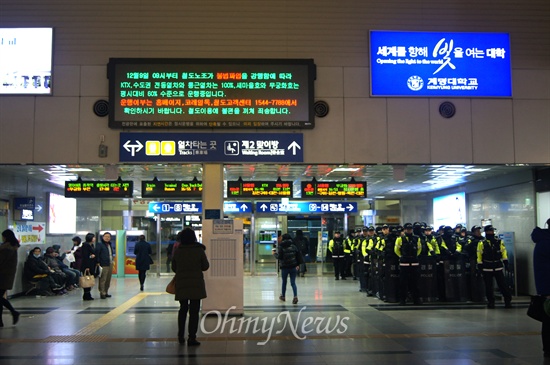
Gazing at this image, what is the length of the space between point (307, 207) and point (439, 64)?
850 centimetres

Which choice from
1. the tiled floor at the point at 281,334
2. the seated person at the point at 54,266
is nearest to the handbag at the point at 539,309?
the tiled floor at the point at 281,334

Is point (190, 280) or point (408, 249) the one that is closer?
point (190, 280)

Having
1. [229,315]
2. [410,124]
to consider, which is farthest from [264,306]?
[410,124]

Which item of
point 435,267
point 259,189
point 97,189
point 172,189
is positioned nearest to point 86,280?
point 97,189

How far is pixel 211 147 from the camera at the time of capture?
9773 millimetres

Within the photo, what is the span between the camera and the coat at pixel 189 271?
7.20m

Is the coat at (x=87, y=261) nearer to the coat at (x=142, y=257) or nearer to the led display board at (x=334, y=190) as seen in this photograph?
the coat at (x=142, y=257)

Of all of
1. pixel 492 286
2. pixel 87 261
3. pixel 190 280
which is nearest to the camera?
pixel 190 280

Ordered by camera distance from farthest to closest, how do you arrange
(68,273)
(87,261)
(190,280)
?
1. (68,273)
2. (87,261)
3. (190,280)

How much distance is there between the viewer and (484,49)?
10.2 metres

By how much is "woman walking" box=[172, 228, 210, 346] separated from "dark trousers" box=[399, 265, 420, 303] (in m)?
5.37

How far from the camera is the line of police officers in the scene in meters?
11.1

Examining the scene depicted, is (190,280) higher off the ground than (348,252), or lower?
higher

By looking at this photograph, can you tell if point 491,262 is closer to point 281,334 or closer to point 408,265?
point 408,265
